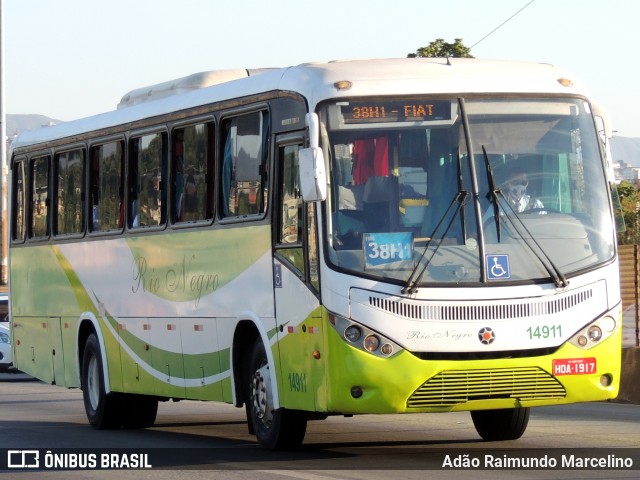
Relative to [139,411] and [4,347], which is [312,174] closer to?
[139,411]

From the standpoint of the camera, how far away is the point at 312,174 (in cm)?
1207

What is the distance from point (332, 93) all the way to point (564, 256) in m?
2.25

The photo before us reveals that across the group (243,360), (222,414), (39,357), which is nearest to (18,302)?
(39,357)

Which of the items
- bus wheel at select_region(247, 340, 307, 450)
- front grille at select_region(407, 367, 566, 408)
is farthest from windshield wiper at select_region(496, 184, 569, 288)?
bus wheel at select_region(247, 340, 307, 450)

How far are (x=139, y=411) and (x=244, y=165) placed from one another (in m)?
4.71

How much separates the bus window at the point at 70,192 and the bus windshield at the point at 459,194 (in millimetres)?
6377

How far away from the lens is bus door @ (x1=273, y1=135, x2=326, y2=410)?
1234cm

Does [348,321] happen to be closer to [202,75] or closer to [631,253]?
[202,75]

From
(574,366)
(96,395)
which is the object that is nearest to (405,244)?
(574,366)

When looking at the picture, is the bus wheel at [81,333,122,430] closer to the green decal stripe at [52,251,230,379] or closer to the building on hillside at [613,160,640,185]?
the green decal stripe at [52,251,230,379]

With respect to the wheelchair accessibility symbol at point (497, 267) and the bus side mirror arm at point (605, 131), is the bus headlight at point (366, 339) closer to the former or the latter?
the wheelchair accessibility symbol at point (497, 267)

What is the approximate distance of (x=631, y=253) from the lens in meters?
19.1

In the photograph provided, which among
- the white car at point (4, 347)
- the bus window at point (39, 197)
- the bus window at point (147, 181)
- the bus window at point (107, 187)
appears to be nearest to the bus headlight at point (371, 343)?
the bus window at point (147, 181)

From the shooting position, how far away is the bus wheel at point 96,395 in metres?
17.4
